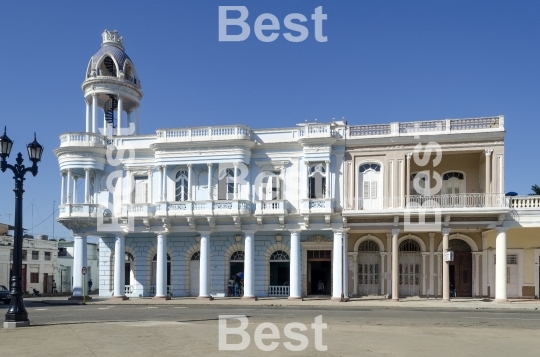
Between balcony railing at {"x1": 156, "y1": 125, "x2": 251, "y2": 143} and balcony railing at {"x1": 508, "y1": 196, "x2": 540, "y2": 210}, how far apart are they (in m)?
14.4

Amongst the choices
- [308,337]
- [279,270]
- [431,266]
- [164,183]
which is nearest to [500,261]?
[431,266]

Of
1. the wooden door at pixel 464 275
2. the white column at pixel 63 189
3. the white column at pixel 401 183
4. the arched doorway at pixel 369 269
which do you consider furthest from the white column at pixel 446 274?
the white column at pixel 63 189

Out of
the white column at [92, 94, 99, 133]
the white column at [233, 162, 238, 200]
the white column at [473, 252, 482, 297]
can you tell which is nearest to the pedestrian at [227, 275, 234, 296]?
the white column at [233, 162, 238, 200]

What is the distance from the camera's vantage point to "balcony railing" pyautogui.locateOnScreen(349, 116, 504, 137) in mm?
30703

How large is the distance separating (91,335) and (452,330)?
9579 millimetres

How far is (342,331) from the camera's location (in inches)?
619

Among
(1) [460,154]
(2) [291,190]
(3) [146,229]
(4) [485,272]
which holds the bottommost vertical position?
(4) [485,272]

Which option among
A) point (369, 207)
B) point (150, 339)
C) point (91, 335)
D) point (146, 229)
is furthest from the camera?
point (146, 229)

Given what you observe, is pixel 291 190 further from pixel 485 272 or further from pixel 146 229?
pixel 485 272

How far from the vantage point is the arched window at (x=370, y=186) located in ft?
105

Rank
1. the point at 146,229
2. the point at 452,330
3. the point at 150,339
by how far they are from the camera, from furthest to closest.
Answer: the point at 146,229
the point at 452,330
the point at 150,339

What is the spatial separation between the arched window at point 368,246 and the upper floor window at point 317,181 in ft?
13.0

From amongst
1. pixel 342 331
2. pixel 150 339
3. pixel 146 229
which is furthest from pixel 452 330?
pixel 146 229

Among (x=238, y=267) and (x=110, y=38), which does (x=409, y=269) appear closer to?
(x=238, y=267)
